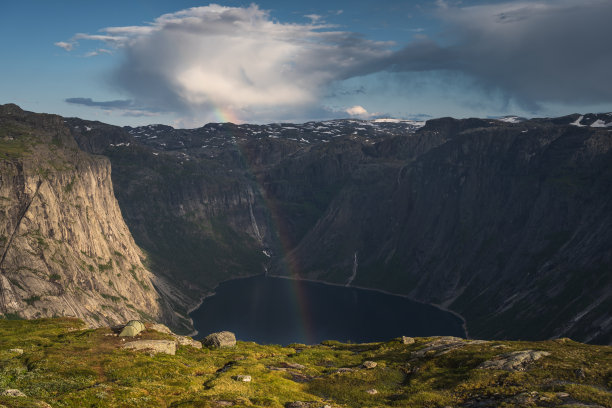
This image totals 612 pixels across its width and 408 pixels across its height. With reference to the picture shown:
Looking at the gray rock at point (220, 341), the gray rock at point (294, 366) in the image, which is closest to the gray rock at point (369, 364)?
the gray rock at point (294, 366)

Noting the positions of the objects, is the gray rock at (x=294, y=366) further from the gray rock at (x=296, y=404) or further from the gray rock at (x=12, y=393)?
the gray rock at (x=12, y=393)

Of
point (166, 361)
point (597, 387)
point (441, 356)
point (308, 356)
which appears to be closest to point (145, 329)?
point (166, 361)

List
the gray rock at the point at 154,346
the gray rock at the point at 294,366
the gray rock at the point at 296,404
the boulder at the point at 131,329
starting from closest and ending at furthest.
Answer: the gray rock at the point at 296,404 < the gray rock at the point at 154,346 < the gray rock at the point at 294,366 < the boulder at the point at 131,329

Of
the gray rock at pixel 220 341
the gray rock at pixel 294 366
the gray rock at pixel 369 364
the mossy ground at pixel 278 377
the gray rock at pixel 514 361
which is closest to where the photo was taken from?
the mossy ground at pixel 278 377

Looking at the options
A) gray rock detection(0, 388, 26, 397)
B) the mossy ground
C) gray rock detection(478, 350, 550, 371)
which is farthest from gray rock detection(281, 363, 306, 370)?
gray rock detection(0, 388, 26, 397)

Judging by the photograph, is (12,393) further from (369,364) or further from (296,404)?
(369,364)

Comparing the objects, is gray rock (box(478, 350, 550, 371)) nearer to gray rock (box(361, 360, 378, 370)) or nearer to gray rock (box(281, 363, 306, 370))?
gray rock (box(361, 360, 378, 370))

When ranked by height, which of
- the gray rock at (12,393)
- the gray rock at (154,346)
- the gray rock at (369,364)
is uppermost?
the gray rock at (12,393)
